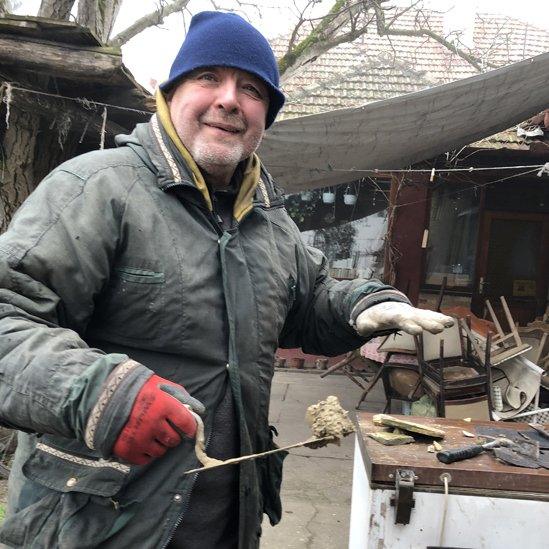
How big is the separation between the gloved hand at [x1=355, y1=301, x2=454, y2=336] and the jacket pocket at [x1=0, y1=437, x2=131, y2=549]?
79 centimetres

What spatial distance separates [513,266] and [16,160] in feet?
20.7

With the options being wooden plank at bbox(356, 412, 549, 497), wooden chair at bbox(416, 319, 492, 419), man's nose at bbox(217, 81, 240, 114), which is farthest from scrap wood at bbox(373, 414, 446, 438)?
wooden chair at bbox(416, 319, 492, 419)

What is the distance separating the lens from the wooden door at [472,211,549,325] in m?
7.84

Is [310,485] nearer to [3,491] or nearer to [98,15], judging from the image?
[3,491]

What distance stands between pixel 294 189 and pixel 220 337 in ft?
15.6

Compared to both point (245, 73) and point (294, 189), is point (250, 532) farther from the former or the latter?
point (294, 189)

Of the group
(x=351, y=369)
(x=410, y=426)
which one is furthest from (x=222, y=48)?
(x=351, y=369)

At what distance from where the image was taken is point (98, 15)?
23.2ft

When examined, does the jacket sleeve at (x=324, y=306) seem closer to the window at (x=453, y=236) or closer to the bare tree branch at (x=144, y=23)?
the window at (x=453, y=236)

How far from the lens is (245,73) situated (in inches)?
63.9

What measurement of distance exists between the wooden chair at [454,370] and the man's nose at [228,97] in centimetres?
343

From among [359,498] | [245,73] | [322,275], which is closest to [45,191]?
[245,73]

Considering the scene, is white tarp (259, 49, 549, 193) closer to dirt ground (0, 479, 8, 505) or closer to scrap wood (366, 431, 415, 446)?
scrap wood (366, 431, 415, 446)

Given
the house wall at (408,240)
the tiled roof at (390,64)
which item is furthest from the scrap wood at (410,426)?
the tiled roof at (390,64)
